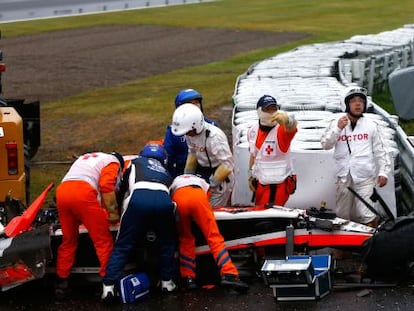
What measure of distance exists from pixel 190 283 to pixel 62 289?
1145 mm

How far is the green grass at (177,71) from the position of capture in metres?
15.8

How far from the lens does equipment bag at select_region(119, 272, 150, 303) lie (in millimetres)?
7832

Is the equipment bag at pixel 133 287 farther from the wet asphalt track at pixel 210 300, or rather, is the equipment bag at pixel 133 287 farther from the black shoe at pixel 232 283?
the black shoe at pixel 232 283

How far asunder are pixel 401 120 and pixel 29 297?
30.5 feet

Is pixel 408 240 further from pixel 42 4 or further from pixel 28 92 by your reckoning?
pixel 42 4

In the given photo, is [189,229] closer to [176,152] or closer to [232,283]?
[232,283]

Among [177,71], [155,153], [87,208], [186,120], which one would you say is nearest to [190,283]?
[87,208]

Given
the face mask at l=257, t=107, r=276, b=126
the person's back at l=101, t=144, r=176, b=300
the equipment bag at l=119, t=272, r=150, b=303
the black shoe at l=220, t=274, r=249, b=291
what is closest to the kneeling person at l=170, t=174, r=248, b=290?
the black shoe at l=220, t=274, r=249, b=291

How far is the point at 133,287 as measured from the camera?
25.8 ft

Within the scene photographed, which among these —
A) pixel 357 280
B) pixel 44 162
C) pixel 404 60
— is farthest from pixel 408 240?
pixel 404 60

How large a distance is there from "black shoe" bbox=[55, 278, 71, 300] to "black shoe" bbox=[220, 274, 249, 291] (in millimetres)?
1405

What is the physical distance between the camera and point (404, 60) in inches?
842

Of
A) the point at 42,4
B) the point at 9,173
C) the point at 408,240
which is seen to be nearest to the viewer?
the point at 408,240

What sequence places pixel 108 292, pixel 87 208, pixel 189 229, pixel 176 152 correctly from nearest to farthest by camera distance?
pixel 108 292, pixel 87 208, pixel 189 229, pixel 176 152
